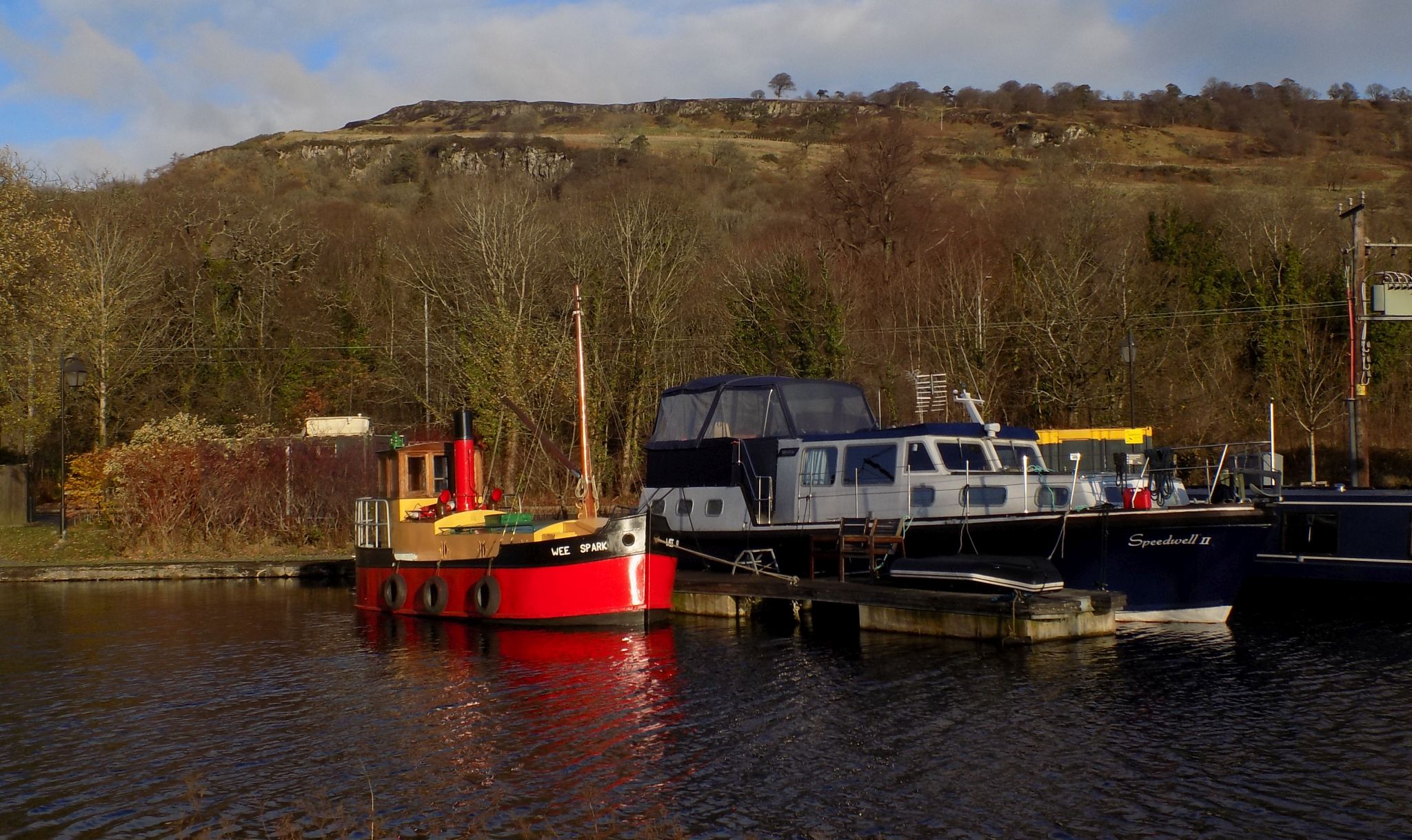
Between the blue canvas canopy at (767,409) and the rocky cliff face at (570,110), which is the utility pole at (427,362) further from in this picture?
the rocky cliff face at (570,110)

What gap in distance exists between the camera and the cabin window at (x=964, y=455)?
73.2ft

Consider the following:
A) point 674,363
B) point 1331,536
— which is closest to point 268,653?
point 1331,536

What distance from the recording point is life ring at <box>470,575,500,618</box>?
2225cm

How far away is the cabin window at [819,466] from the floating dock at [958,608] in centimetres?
200

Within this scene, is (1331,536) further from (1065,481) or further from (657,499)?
(657,499)

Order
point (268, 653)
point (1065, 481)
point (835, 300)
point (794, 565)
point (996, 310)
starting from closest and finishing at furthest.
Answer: point (268, 653) → point (1065, 481) → point (794, 565) → point (835, 300) → point (996, 310)

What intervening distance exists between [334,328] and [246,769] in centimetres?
4555

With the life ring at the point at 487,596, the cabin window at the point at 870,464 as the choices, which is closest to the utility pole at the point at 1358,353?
the cabin window at the point at 870,464

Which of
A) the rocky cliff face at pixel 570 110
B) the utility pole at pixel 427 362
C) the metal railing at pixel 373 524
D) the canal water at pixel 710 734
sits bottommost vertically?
the canal water at pixel 710 734

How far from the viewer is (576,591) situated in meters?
21.7

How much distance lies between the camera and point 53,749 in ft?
46.6

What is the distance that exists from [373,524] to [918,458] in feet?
35.3

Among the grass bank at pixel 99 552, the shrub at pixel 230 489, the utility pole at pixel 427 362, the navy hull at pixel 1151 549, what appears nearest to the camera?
the navy hull at pixel 1151 549

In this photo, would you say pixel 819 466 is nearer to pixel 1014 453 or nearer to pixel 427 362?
pixel 1014 453
